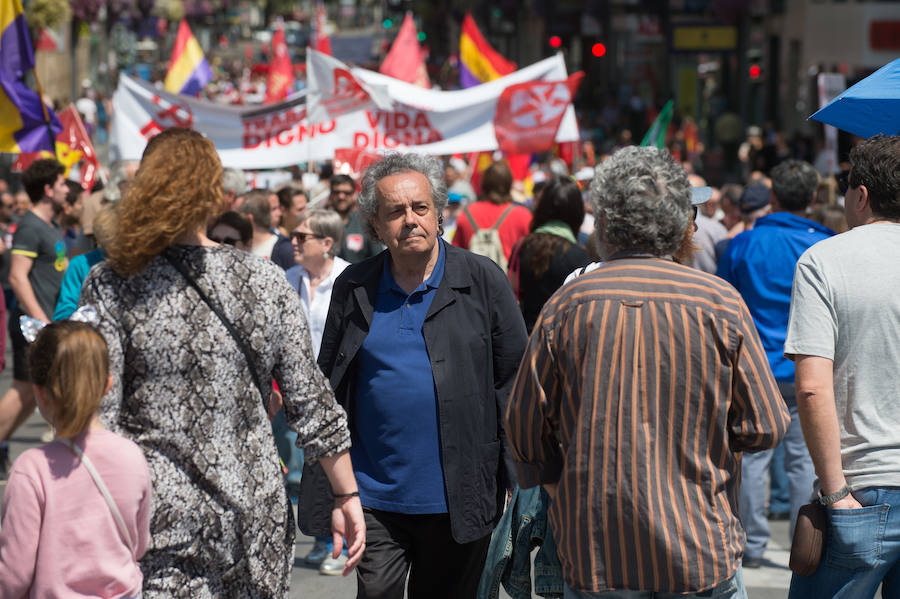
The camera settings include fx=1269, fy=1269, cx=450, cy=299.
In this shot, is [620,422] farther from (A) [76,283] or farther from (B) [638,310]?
(A) [76,283]

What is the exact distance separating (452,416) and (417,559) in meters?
0.52

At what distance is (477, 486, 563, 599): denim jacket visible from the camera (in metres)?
3.68

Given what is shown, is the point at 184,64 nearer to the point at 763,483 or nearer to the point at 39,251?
the point at 39,251

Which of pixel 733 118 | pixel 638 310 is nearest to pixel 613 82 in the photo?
pixel 733 118

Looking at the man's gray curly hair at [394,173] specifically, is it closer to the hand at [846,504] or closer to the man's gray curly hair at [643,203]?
the man's gray curly hair at [643,203]

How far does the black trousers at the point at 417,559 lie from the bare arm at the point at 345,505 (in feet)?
1.85

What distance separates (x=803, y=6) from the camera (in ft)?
91.0

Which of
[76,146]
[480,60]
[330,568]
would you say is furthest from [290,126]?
[330,568]

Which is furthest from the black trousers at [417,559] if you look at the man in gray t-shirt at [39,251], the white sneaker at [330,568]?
the man in gray t-shirt at [39,251]

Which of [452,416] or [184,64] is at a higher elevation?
[452,416]

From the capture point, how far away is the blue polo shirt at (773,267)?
252 inches

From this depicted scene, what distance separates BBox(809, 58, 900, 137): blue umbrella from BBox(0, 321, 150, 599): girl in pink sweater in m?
2.73

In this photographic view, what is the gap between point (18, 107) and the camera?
930cm

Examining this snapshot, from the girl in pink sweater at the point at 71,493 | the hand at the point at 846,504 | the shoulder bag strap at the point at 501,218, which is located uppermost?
the girl in pink sweater at the point at 71,493
